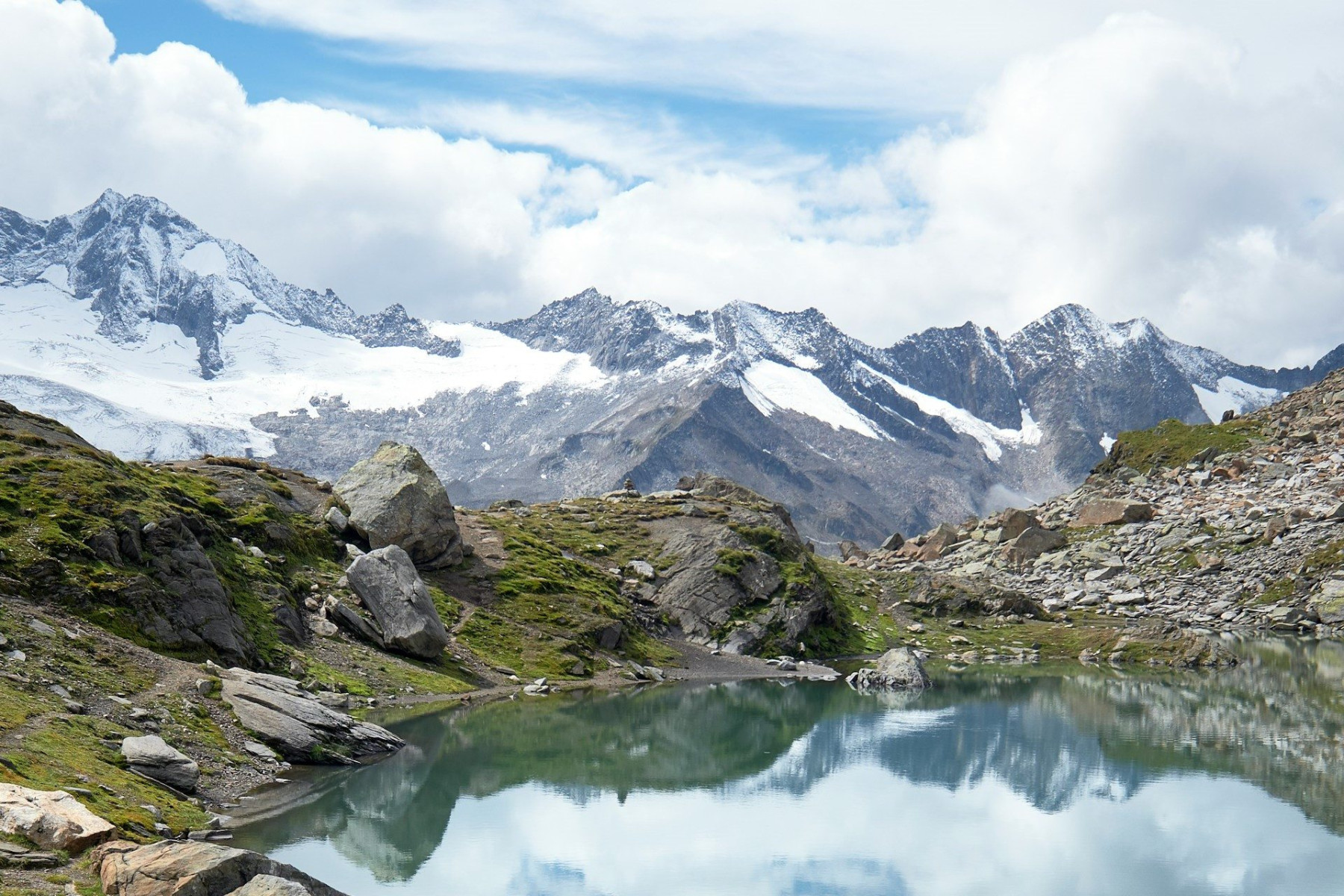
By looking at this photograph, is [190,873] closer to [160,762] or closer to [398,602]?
[160,762]

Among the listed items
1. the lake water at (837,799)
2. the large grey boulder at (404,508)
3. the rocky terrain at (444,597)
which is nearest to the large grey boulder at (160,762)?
the rocky terrain at (444,597)

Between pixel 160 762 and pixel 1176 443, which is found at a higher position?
pixel 1176 443

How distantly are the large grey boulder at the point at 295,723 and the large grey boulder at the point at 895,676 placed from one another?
45595 mm

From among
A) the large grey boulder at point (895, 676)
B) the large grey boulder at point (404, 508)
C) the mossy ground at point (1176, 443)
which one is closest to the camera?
the large grey boulder at point (895, 676)

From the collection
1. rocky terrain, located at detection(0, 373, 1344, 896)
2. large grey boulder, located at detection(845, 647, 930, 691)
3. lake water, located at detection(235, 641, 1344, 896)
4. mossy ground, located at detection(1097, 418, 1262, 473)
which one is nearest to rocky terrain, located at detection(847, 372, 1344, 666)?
mossy ground, located at detection(1097, 418, 1262, 473)

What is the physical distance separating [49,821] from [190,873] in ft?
15.7

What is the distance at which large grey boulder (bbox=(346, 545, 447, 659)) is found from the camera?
73.5 metres

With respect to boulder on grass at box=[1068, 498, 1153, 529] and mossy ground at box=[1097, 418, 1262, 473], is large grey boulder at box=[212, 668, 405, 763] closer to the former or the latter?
boulder on grass at box=[1068, 498, 1153, 529]

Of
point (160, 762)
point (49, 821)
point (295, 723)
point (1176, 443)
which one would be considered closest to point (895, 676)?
point (295, 723)

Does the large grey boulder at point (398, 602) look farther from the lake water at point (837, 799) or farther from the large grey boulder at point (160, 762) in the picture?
the large grey boulder at point (160, 762)

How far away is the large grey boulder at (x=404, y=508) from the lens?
→ 88.3 metres

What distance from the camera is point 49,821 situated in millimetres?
26344

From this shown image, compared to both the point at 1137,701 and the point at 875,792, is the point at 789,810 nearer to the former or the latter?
the point at 875,792

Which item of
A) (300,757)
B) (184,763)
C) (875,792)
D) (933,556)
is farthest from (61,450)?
(933,556)
